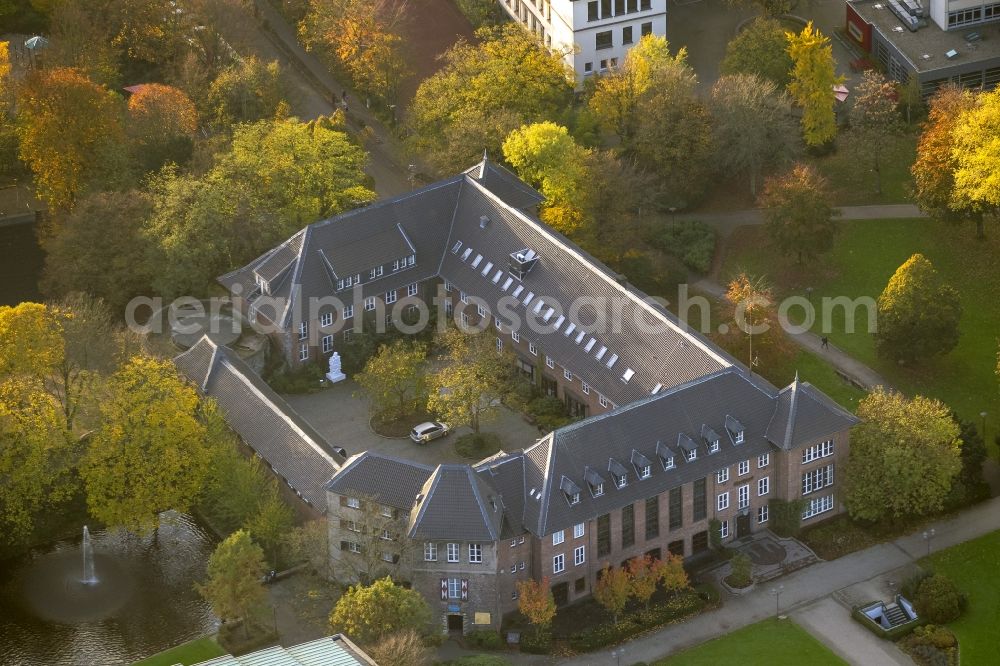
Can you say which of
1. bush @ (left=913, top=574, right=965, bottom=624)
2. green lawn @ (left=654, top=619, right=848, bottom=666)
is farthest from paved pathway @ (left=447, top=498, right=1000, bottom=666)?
bush @ (left=913, top=574, right=965, bottom=624)

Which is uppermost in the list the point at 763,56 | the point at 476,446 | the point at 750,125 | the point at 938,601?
the point at 763,56

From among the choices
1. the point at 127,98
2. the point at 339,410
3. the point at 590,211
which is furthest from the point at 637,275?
the point at 127,98

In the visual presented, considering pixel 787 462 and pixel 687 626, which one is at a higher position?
pixel 787 462

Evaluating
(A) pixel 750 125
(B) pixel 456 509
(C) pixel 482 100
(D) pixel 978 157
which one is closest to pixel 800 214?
(A) pixel 750 125

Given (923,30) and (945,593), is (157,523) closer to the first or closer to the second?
(945,593)

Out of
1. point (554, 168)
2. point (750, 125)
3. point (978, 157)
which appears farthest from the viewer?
point (750, 125)

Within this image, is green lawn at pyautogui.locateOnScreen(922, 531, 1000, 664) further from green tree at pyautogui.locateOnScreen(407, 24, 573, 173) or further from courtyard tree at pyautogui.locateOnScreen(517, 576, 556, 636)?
green tree at pyautogui.locateOnScreen(407, 24, 573, 173)

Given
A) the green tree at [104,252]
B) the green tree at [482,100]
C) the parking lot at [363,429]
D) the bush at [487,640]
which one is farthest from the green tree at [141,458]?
the green tree at [482,100]

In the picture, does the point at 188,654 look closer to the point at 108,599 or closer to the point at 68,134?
the point at 108,599
